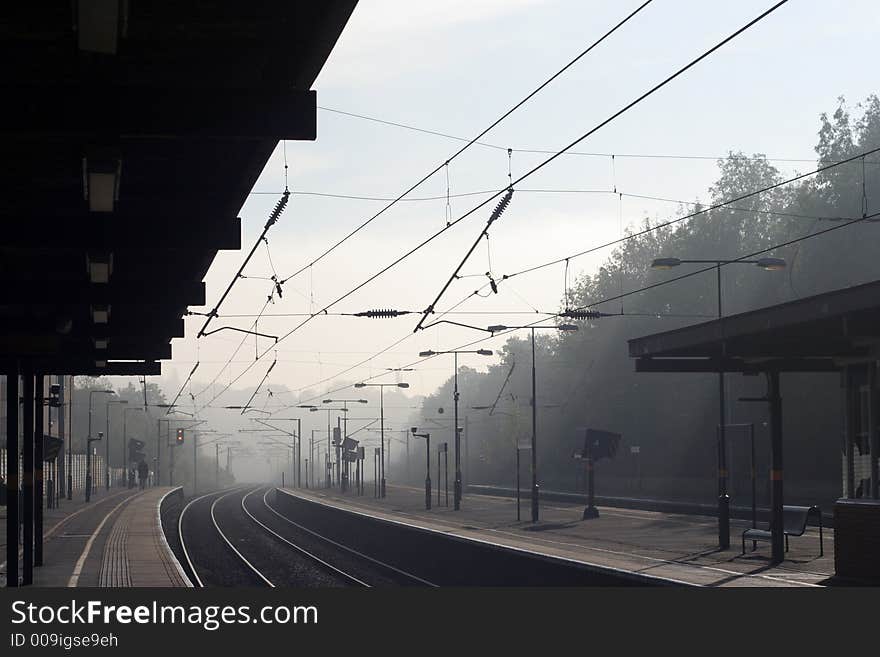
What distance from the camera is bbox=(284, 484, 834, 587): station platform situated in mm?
21188

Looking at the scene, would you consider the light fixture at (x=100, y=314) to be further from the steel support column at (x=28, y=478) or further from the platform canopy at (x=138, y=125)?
the steel support column at (x=28, y=478)

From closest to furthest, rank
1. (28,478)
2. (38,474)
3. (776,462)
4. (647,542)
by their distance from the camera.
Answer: (28,478) → (776,462) → (38,474) → (647,542)

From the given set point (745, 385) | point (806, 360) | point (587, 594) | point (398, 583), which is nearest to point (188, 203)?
point (587, 594)

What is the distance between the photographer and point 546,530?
37.9 metres

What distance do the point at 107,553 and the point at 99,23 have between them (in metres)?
24.6

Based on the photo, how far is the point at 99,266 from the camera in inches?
635

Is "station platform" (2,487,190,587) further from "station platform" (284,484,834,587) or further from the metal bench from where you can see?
the metal bench

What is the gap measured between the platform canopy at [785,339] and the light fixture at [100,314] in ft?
29.5

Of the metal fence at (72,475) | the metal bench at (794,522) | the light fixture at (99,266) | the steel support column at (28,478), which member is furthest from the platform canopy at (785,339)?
the metal fence at (72,475)

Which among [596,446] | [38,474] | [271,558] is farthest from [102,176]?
[596,446]

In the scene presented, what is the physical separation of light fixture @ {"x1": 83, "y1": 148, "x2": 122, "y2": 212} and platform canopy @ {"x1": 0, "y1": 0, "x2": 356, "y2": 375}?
→ 0.06 feet

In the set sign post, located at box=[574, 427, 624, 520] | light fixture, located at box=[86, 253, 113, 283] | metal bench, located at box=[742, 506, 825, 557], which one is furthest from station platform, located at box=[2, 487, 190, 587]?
sign post, located at box=[574, 427, 624, 520]

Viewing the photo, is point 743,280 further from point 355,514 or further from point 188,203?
point 188,203

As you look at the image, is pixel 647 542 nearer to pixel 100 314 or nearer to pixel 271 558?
pixel 271 558
